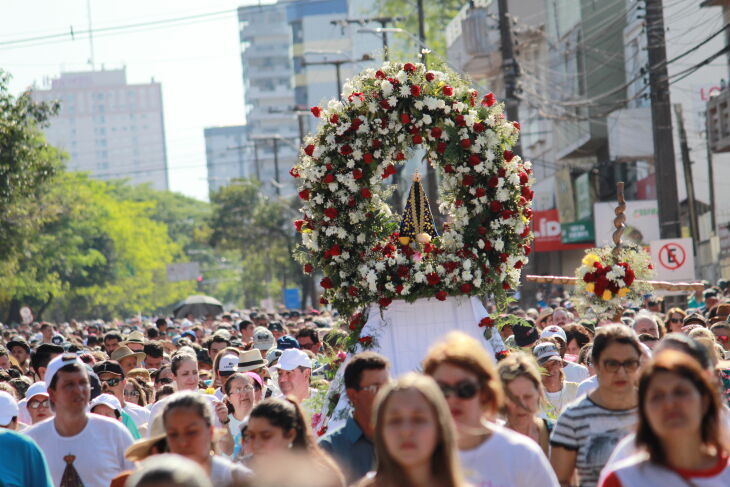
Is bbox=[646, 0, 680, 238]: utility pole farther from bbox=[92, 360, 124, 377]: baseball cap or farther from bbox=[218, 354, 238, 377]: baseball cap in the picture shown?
bbox=[92, 360, 124, 377]: baseball cap

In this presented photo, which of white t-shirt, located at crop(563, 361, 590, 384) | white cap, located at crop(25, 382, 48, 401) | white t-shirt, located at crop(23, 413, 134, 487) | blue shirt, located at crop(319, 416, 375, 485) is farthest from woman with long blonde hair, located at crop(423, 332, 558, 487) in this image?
white t-shirt, located at crop(563, 361, 590, 384)

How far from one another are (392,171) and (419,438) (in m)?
7.70

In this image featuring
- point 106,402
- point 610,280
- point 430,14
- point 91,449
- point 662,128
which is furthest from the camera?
point 430,14

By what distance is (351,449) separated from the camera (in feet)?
22.4

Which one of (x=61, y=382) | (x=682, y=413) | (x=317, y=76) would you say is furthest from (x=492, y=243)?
(x=317, y=76)

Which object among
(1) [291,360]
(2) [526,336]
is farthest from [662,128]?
(1) [291,360]

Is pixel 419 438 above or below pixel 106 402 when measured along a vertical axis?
above

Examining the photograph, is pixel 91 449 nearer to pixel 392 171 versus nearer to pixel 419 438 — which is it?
pixel 419 438

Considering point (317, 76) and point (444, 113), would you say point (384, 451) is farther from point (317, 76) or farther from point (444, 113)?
point (317, 76)

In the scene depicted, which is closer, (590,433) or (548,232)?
(590,433)

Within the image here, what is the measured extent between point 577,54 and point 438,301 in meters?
34.5

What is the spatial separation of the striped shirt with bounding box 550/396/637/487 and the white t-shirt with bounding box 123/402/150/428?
4816 millimetres

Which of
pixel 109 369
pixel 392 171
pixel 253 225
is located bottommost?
pixel 109 369

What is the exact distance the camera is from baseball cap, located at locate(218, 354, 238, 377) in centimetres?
1265
